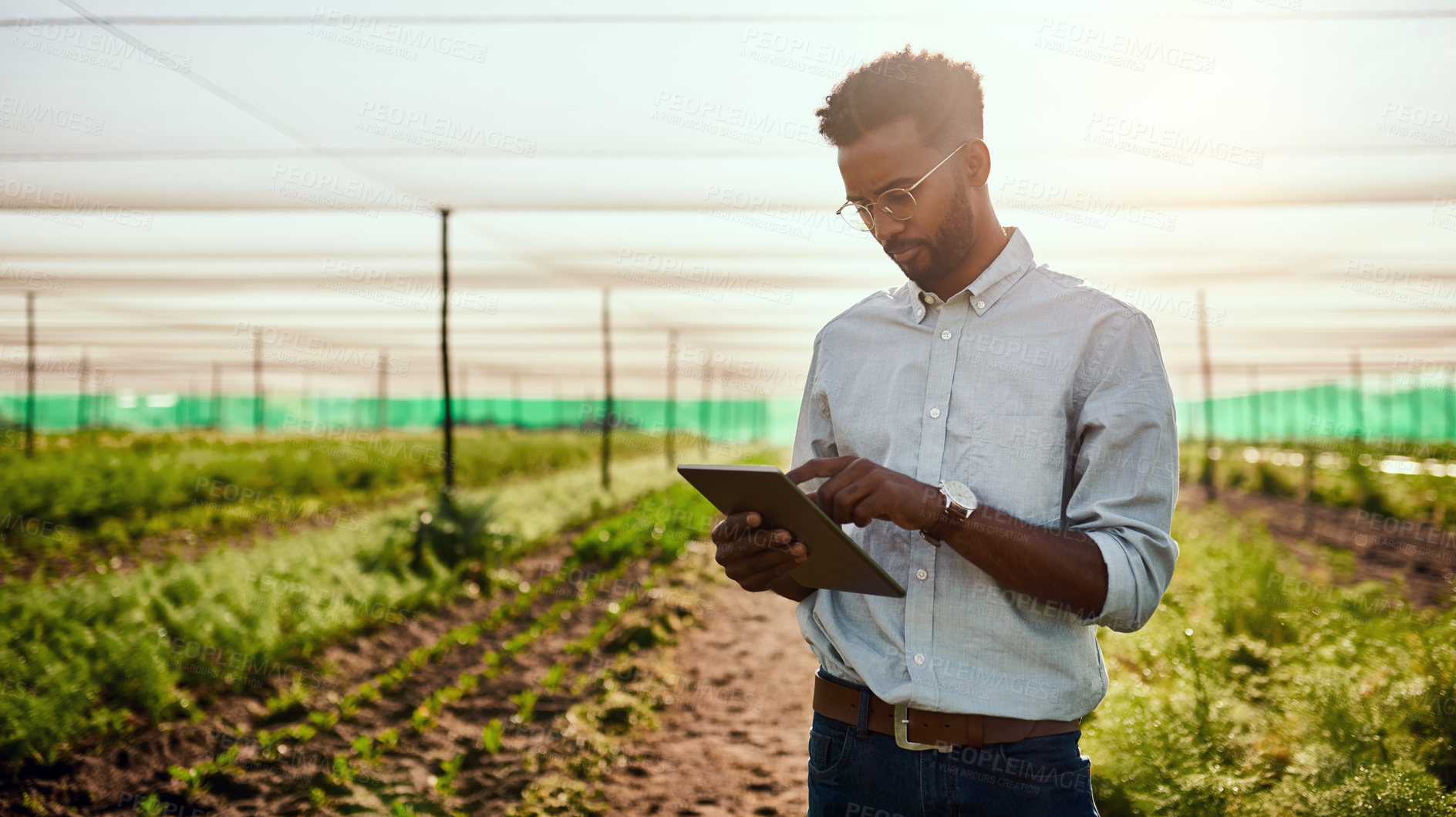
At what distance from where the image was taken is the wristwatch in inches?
45.7

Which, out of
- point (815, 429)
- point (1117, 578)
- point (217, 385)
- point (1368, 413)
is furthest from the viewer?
point (1368, 413)

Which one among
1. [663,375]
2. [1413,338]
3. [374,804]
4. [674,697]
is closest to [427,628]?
[674,697]

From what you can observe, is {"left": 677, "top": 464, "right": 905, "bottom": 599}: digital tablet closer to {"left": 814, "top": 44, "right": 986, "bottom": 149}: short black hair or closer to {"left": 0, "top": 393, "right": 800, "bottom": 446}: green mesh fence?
{"left": 814, "top": 44, "right": 986, "bottom": 149}: short black hair

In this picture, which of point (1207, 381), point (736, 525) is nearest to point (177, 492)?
point (736, 525)

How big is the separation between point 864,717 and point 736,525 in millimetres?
371

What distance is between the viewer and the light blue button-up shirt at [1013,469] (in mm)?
1169

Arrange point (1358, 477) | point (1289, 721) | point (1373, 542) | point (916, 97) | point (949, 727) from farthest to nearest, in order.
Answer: point (1358, 477)
point (1373, 542)
point (1289, 721)
point (916, 97)
point (949, 727)

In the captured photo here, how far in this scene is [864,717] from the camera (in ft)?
4.34

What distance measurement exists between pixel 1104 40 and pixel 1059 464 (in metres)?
2.97

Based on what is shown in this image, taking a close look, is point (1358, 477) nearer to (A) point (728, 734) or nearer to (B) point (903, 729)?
(A) point (728, 734)

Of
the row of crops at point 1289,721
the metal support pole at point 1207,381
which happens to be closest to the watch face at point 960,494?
the row of crops at point 1289,721

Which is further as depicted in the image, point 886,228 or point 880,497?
point 886,228

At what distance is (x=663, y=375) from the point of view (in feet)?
90.7

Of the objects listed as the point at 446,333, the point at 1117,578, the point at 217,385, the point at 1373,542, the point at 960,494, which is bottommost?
the point at 1373,542
